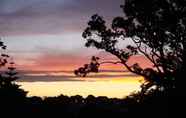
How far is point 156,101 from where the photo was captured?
41312mm

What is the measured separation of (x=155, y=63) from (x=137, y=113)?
56.9 feet

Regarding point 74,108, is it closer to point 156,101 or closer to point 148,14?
point 148,14

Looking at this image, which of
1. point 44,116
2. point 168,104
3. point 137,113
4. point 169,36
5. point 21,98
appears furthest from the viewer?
point 21,98

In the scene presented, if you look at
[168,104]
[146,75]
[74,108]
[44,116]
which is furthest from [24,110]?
[168,104]

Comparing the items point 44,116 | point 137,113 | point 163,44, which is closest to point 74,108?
point 44,116

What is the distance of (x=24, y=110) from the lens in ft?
A: 185

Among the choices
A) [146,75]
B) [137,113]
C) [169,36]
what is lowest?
[137,113]

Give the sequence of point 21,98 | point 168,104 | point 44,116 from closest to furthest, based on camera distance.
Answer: point 168,104 → point 44,116 → point 21,98

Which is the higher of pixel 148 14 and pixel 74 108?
pixel 148 14

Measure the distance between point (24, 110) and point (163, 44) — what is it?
49.7 ft

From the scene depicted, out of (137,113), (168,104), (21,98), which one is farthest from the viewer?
(21,98)

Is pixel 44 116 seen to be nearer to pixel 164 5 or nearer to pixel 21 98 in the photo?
pixel 21 98

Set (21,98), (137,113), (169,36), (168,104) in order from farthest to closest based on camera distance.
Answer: (21,98), (169,36), (137,113), (168,104)

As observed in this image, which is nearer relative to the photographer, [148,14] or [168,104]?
[168,104]
